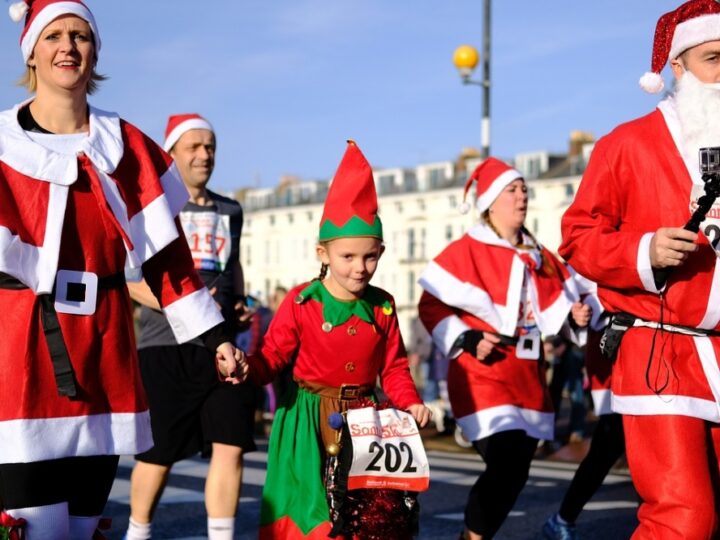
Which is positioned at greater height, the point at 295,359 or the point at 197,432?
the point at 295,359

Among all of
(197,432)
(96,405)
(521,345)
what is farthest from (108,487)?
(521,345)

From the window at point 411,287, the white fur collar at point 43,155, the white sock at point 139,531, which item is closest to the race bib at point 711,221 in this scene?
the white fur collar at point 43,155

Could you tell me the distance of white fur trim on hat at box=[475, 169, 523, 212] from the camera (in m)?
7.95

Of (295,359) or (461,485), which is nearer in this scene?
(295,359)

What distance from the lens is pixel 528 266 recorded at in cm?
758

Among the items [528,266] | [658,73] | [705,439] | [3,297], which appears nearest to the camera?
[3,297]

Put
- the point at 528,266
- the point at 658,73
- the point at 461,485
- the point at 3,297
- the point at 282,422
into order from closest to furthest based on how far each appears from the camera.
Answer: the point at 3,297, the point at 658,73, the point at 282,422, the point at 528,266, the point at 461,485

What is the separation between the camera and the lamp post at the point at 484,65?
20828 mm

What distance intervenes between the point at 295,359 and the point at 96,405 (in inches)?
64.6

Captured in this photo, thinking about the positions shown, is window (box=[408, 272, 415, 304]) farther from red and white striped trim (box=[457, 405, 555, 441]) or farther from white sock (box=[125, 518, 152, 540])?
white sock (box=[125, 518, 152, 540])

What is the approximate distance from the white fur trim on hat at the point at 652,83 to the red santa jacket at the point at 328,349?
160 centimetres

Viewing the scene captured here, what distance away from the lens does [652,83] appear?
5.11m

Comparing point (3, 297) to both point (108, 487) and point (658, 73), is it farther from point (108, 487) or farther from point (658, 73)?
point (658, 73)

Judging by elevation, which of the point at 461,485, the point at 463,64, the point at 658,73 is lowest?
the point at 461,485
